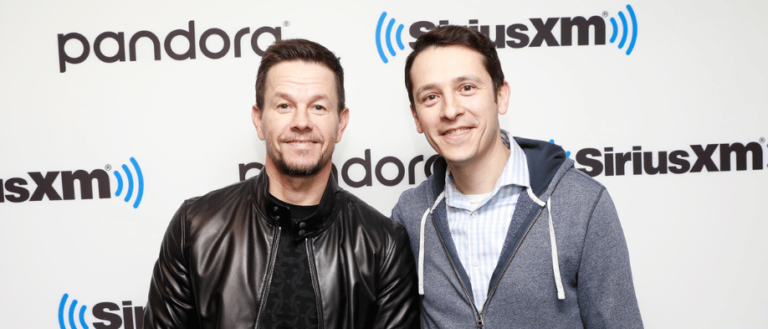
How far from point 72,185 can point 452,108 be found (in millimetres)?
1666

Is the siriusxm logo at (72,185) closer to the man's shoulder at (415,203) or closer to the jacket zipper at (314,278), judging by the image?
the jacket zipper at (314,278)

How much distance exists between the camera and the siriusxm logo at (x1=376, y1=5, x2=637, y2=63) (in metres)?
1.97

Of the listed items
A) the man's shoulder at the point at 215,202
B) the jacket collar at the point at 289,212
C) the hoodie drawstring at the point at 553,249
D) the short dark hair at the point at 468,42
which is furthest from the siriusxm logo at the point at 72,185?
the hoodie drawstring at the point at 553,249

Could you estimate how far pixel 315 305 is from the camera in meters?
1.45

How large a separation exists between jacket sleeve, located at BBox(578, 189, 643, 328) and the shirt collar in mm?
228

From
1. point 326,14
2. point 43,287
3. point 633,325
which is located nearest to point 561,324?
point 633,325

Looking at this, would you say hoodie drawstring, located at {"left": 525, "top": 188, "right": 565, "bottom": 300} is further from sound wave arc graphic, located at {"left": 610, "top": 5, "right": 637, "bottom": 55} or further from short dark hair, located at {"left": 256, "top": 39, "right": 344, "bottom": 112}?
sound wave arc graphic, located at {"left": 610, "top": 5, "right": 637, "bottom": 55}

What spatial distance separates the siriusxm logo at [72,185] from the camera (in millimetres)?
1978

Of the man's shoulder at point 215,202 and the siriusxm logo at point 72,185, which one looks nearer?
the man's shoulder at point 215,202

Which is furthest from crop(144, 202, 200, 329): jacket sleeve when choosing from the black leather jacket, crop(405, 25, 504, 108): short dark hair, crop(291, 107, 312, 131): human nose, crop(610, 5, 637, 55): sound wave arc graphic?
crop(610, 5, 637, 55): sound wave arc graphic

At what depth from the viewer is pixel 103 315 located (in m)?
2.02

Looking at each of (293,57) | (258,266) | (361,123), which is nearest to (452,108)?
(293,57)

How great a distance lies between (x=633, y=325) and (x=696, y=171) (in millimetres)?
1094

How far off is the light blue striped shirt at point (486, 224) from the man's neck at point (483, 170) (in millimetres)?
29
